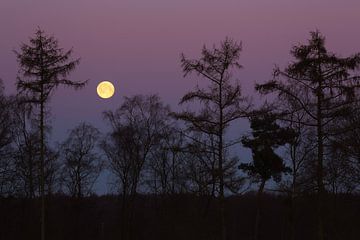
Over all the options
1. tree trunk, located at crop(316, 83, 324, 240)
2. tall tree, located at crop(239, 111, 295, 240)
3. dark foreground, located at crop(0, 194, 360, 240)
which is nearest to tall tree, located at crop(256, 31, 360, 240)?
tree trunk, located at crop(316, 83, 324, 240)

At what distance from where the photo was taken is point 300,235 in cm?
6350

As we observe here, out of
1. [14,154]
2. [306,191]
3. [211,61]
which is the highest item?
[211,61]

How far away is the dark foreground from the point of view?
144ft

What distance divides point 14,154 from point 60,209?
1513cm

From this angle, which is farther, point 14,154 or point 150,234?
point 150,234

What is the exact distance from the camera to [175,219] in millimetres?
48688

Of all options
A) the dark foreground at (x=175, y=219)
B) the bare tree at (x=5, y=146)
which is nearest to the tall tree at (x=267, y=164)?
the dark foreground at (x=175, y=219)

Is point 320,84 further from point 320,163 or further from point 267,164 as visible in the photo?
point 267,164

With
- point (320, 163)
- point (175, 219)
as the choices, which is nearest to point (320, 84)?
point (320, 163)

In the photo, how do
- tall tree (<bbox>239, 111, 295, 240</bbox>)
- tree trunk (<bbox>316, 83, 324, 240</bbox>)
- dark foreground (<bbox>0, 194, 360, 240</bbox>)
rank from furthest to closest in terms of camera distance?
tall tree (<bbox>239, 111, 295, 240</bbox>)
dark foreground (<bbox>0, 194, 360, 240</bbox>)
tree trunk (<bbox>316, 83, 324, 240</bbox>)

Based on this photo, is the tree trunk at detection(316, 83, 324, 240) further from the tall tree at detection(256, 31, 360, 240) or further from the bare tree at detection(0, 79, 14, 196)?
the bare tree at detection(0, 79, 14, 196)

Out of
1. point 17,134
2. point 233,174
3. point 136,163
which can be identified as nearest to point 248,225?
point 136,163

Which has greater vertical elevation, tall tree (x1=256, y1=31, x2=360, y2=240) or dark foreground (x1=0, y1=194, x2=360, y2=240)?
tall tree (x1=256, y1=31, x2=360, y2=240)

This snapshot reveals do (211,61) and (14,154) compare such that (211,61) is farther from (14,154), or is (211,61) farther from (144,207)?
(144,207)
